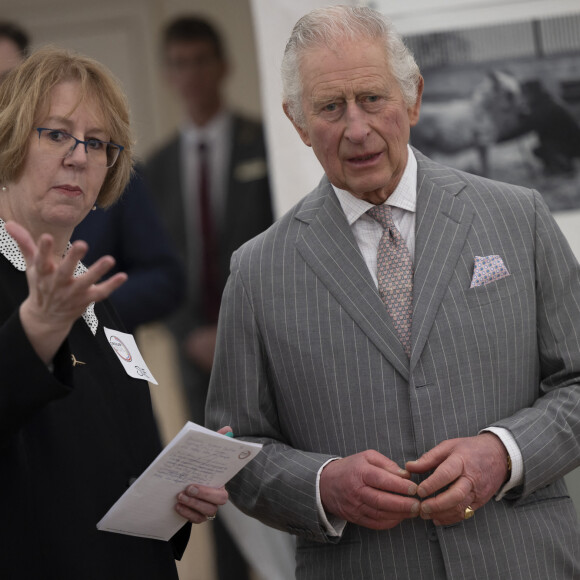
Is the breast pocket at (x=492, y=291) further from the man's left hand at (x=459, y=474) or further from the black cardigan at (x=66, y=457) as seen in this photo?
the black cardigan at (x=66, y=457)

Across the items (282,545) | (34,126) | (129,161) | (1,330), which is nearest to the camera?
(1,330)

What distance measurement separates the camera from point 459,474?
218 cm

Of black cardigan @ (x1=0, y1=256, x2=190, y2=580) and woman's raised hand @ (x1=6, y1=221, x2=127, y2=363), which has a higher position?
woman's raised hand @ (x1=6, y1=221, x2=127, y2=363)

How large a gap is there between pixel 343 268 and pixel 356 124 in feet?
1.21

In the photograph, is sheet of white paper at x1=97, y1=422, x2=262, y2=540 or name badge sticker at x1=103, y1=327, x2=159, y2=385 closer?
sheet of white paper at x1=97, y1=422, x2=262, y2=540

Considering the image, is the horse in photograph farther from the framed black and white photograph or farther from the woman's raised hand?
the woman's raised hand

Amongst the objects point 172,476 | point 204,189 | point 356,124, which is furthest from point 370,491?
point 204,189

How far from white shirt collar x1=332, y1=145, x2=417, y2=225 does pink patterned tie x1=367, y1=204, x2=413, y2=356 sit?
34 mm

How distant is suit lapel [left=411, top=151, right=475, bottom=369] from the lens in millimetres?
2393

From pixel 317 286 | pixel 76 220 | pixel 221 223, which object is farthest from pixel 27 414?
pixel 221 223

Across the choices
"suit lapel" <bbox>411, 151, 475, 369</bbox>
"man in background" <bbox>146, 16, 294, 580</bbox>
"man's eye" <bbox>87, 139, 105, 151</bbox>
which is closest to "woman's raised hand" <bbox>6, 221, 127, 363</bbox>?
"man's eye" <bbox>87, 139, 105, 151</bbox>

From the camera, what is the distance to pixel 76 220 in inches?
92.0

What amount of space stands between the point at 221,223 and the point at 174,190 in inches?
12.7

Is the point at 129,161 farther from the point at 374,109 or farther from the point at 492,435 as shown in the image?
the point at 492,435
